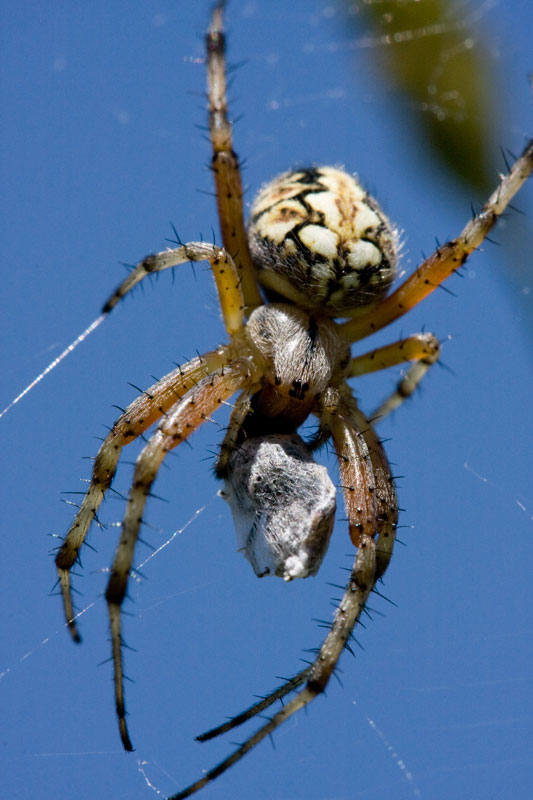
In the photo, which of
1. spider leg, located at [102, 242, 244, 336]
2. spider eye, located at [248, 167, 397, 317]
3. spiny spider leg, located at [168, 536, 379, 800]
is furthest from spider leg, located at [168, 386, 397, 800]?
spider leg, located at [102, 242, 244, 336]

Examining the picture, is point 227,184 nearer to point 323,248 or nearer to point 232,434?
point 323,248

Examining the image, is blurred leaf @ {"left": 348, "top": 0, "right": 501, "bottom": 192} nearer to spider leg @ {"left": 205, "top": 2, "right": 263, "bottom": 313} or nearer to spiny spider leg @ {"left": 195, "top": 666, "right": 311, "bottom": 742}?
spider leg @ {"left": 205, "top": 2, "right": 263, "bottom": 313}

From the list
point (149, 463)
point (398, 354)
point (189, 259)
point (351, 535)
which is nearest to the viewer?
point (149, 463)

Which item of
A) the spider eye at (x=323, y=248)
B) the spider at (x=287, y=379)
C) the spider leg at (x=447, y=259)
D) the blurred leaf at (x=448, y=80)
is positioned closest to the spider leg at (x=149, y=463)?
the spider at (x=287, y=379)

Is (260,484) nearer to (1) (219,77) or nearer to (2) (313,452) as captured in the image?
(2) (313,452)

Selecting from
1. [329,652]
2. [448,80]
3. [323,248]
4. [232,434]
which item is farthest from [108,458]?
[448,80]

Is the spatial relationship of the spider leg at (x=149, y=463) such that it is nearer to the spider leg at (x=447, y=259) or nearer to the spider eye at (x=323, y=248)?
the spider eye at (x=323, y=248)

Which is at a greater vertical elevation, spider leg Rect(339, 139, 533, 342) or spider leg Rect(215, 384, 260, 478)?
spider leg Rect(339, 139, 533, 342)
